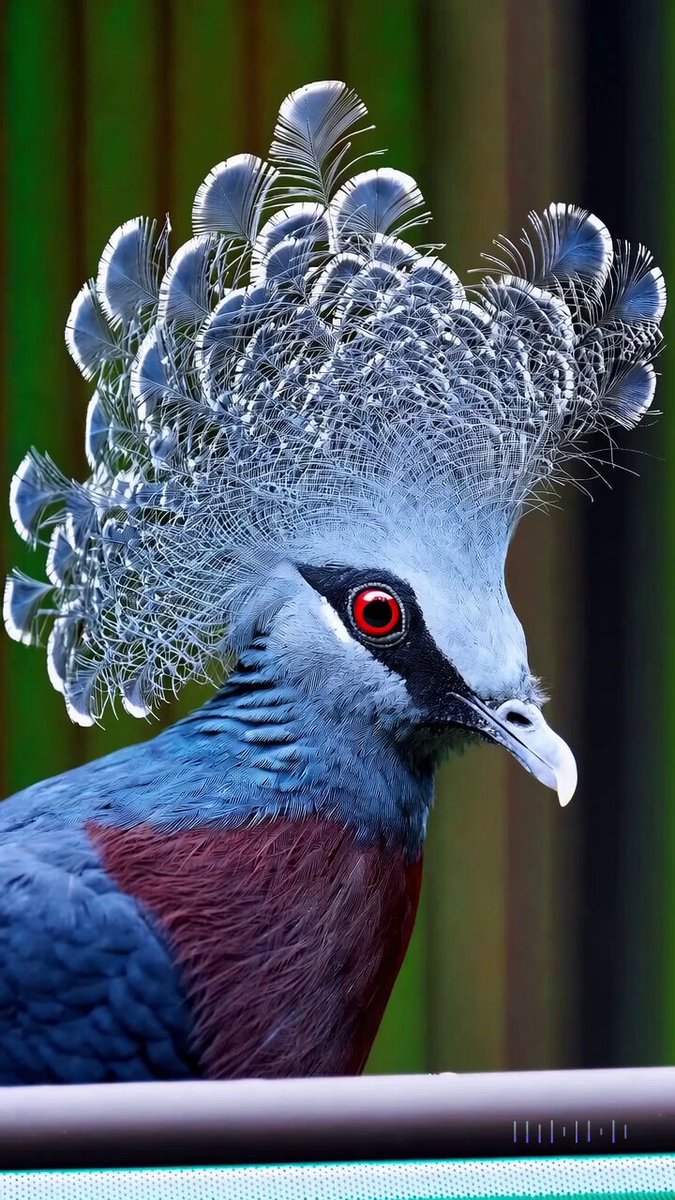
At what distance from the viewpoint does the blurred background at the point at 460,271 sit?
153 centimetres

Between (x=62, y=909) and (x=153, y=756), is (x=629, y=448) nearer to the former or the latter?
(x=153, y=756)

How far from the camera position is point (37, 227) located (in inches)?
59.8

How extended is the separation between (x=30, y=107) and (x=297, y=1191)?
4.49 ft

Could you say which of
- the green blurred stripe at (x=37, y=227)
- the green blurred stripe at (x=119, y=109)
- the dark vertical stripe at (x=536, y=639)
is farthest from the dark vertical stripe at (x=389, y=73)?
the green blurred stripe at (x=37, y=227)

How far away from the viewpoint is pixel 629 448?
161 cm

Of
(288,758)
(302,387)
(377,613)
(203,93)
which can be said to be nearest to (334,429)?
(302,387)

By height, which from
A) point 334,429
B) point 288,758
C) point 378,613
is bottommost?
point 288,758

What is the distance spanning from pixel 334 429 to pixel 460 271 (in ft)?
2.23

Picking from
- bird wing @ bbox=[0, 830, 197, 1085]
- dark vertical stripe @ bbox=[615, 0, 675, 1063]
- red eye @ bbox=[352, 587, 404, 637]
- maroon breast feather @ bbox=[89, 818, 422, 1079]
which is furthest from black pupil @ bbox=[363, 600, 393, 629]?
dark vertical stripe @ bbox=[615, 0, 675, 1063]

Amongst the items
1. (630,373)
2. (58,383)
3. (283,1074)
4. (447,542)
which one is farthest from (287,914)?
(58,383)

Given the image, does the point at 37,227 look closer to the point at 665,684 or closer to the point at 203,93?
the point at 203,93

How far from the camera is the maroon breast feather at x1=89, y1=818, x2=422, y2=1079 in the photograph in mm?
855

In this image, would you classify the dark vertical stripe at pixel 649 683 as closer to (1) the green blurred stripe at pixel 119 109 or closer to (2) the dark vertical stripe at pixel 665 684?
(2) the dark vertical stripe at pixel 665 684

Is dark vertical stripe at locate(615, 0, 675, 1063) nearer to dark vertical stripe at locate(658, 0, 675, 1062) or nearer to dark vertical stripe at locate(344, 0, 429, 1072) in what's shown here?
dark vertical stripe at locate(658, 0, 675, 1062)
